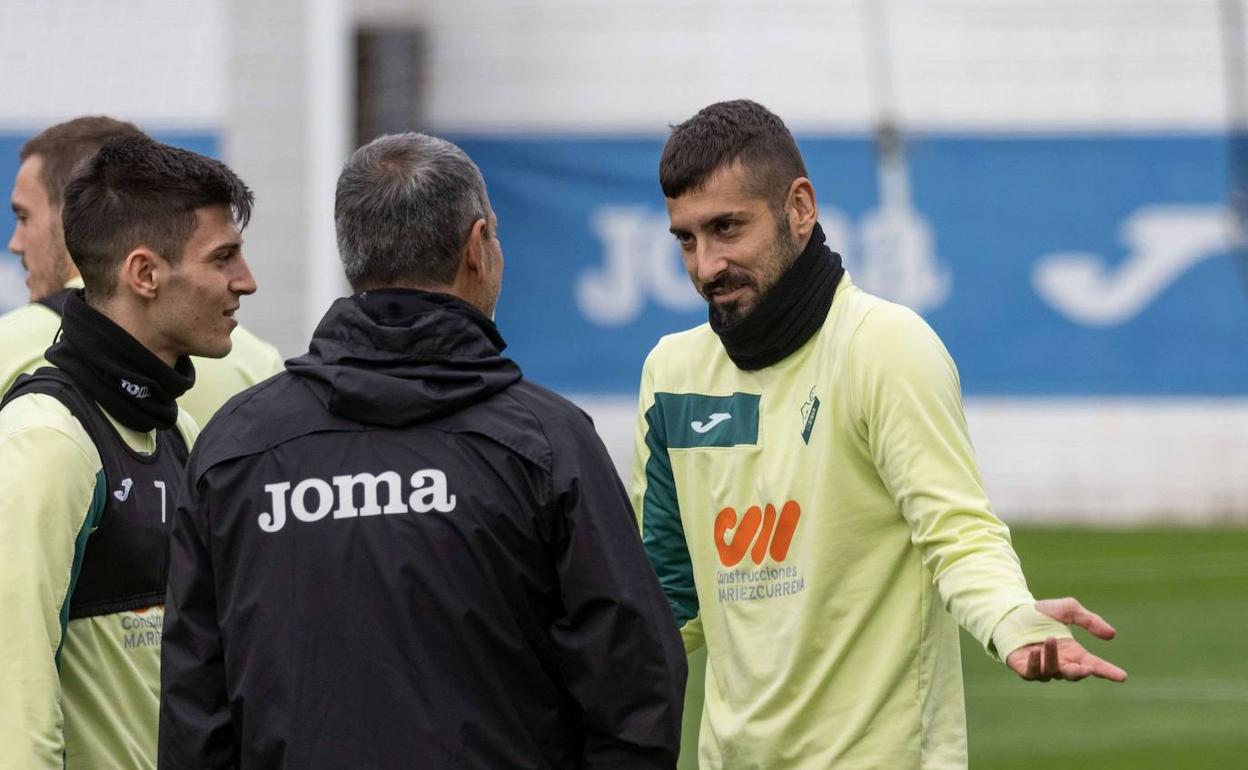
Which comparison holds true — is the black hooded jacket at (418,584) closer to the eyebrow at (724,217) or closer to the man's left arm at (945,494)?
the man's left arm at (945,494)

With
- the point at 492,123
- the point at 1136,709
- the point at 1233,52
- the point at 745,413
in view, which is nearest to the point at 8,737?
the point at 745,413

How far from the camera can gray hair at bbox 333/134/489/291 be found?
259 cm

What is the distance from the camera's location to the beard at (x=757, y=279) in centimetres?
316

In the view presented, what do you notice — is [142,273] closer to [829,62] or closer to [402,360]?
[402,360]

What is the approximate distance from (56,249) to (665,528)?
1.65 meters

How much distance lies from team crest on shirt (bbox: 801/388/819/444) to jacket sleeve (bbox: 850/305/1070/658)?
10 cm

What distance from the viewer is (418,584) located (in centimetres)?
246

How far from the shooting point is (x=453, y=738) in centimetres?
245

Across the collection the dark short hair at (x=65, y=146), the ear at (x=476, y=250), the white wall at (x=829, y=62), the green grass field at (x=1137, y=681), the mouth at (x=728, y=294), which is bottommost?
the green grass field at (x=1137, y=681)

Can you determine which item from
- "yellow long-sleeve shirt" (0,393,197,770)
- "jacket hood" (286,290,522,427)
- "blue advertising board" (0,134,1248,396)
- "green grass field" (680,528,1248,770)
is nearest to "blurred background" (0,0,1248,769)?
"blue advertising board" (0,134,1248,396)

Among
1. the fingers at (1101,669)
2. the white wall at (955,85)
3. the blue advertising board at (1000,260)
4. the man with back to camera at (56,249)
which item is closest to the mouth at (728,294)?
the fingers at (1101,669)

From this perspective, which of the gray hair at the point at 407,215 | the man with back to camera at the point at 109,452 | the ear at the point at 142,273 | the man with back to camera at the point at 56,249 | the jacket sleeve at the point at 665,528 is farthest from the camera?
the man with back to camera at the point at 56,249

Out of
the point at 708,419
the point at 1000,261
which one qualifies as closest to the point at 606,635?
the point at 708,419

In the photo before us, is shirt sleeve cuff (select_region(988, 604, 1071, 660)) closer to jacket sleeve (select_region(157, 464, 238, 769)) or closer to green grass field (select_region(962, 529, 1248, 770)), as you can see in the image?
jacket sleeve (select_region(157, 464, 238, 769))
